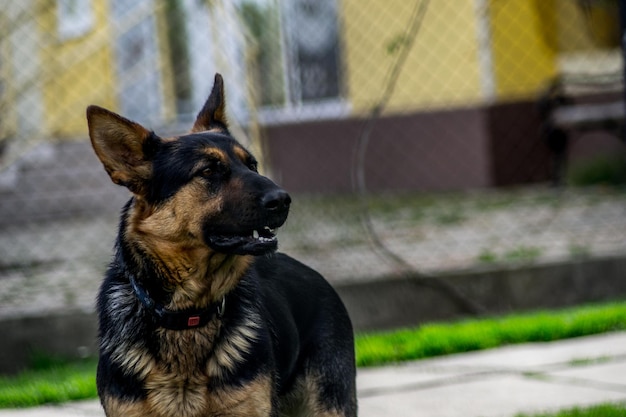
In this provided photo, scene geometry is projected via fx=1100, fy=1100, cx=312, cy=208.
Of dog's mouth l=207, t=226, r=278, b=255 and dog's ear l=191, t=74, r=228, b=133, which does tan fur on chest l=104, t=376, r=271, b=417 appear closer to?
dog's mouth l=207, t=226, r=278, b=255

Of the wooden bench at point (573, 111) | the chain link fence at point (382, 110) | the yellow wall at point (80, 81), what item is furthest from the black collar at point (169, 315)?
the wooden bench at point (573, 111)

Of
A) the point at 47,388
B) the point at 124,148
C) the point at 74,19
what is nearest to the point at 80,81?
the point at 74,19

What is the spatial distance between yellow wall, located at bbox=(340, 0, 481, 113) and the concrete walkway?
24.9ft

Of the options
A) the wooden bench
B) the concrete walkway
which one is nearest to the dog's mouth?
the concrete walkway

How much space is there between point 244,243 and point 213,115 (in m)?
0.83

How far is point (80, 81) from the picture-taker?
14.2 m

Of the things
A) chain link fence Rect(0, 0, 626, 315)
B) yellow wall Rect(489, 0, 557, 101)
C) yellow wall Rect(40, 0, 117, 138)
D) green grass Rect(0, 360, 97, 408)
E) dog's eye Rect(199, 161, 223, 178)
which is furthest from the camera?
yellow wall Rect(489, 0, 557, 101)

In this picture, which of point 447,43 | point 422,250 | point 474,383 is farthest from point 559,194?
point 474,383

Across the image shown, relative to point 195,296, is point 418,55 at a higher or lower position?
higher

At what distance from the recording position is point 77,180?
13.5 meters

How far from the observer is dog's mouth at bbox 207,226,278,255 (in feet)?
12.7

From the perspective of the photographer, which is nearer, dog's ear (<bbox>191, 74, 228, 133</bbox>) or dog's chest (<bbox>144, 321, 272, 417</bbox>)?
dog's chest (<bbox>144, 321, 272, 417</bbox>)

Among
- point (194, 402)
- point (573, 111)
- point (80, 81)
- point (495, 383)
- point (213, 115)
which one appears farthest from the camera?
point (80, 81)

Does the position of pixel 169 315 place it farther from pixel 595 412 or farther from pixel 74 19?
pixel 74 19
